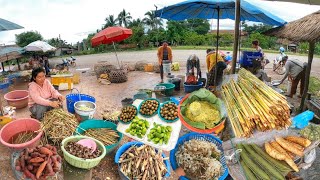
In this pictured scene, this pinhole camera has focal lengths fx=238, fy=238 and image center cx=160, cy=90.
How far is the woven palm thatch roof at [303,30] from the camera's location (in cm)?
523

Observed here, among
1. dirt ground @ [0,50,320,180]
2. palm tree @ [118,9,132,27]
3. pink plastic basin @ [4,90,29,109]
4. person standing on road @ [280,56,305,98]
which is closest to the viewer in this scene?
dirt ground @ [0,50,320,180]

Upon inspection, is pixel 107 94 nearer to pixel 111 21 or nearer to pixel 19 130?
pixel 19 130

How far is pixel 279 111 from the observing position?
2.47m

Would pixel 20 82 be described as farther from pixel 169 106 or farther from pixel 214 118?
pixel 214 118

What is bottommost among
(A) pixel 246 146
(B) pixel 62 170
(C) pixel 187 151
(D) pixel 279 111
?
→ (B) pixel 62 170

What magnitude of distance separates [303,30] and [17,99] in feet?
26.1

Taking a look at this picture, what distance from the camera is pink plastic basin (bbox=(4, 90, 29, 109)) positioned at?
7.07 metres

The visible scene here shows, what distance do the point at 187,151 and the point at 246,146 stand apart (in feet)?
2.88

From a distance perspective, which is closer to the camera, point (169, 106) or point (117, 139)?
point (169, 106)

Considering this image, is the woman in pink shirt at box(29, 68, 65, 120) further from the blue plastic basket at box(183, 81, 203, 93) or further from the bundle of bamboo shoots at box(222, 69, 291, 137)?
the blue plastic basket at box(183, 81, 203, 93)

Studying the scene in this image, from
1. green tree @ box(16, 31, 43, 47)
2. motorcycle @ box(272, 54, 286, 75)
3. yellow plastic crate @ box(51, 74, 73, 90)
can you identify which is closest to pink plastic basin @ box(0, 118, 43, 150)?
yellow plastic crate @ box(51, 74, 73, 90)

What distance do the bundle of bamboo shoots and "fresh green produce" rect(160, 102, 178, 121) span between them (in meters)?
0.96

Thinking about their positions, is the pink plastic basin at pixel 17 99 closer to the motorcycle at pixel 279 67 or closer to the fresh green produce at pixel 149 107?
the fresh green produce at pixel 149 107

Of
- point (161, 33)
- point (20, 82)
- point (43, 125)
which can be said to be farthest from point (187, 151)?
point (161, 33)
